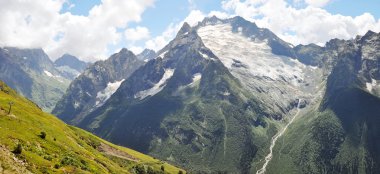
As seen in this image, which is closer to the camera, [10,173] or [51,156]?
[10,173]

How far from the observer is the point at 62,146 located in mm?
146750

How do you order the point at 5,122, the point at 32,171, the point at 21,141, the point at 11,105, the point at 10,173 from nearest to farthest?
the point at 10,173
the point at 32,171
the point at 21,141
the point at 5,122
the point at 11,105

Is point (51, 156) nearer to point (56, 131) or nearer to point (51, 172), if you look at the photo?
point (51, 172)

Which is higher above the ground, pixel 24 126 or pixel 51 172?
pixel 24 126

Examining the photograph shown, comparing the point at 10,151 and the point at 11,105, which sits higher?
the point at 11,105

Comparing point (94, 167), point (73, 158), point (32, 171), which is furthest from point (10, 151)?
point (94, 167)

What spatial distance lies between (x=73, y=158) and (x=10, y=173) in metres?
43.4

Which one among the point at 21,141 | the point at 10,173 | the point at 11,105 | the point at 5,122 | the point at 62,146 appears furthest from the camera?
the point at 11,105

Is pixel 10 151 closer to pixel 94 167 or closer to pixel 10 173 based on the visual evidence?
pixel 10 173

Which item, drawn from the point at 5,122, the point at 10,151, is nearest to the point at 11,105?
the point at 5,122

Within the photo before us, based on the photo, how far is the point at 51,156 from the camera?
124 m

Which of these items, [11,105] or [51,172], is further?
[11,105]

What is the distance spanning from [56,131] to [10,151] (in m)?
63.8

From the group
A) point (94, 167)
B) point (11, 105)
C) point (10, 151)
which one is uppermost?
point (11, 105)
